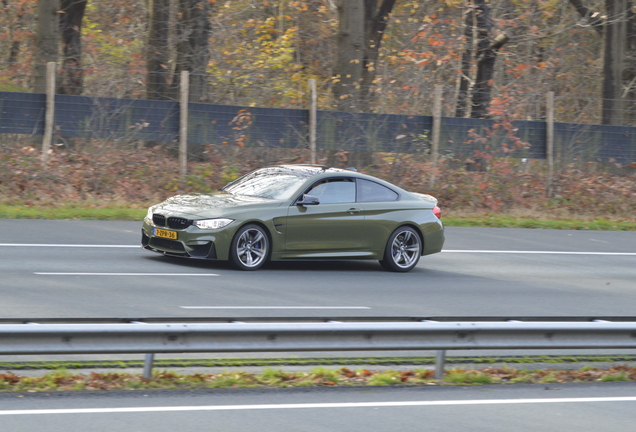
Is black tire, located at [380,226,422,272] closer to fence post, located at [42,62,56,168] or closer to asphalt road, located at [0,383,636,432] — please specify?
asphalt road, located at [0,383,636,432]

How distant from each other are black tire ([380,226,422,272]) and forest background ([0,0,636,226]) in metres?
7.39

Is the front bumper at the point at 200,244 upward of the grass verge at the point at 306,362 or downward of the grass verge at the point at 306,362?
upward

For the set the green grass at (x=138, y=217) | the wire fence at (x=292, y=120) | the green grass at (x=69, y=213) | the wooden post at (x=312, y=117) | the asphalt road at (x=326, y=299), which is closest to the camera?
the asphalt road at (x=326, y=299)

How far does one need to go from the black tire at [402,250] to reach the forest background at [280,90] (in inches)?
291

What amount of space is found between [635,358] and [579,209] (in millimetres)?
15170

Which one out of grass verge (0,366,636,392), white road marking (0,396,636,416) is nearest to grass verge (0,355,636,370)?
grass verge (0,366,636,392)

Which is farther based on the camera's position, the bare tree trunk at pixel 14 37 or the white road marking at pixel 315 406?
the bare tree trunk at pixel 14 37

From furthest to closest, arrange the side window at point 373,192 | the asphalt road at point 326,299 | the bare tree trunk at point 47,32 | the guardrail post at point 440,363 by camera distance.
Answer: the bare tree trunk at point 47,32 < the side window at point 373,192 < the guardrail post at point 440,363 < the asphalt road at point 326,299

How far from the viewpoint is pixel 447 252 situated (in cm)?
1631

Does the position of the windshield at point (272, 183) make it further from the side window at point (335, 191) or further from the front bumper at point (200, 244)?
the front bumper at point (200, 244)

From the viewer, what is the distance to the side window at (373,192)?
44.9ft

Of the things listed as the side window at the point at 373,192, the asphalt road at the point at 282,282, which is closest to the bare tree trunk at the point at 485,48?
the asphalt road at the point at 282,282

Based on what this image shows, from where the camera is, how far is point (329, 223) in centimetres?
1318

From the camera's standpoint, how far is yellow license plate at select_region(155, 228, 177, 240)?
12422mm
